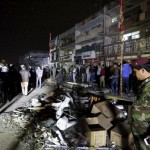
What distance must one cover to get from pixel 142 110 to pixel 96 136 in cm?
336

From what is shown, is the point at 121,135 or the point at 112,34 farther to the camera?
the point at 112,34

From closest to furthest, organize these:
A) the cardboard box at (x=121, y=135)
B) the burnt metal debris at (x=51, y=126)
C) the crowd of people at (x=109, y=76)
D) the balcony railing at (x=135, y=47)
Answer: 1. the cardboard box at (x=121, y=135)
2. the burnt metal debris at (x=51, y=126)
3. the crowd of people at (x=109, y=76)
4. the balcony railing at (x=135, y=47)

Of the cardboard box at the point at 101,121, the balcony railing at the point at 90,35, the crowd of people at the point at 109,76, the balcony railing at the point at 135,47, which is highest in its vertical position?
the balcony railing at the point at 90,35

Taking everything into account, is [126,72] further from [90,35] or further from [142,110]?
[90,35]

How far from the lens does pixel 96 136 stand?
6.85 m

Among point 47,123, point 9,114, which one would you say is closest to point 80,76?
point 9,114

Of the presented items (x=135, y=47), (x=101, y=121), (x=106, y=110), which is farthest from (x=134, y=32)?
(x=101, y=121)

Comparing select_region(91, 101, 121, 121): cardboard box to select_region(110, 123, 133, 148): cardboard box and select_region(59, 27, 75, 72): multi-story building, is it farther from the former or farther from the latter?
select_region(59, 27, 75, 72): multi-story building

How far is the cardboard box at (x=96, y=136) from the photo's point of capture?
680 centimetres

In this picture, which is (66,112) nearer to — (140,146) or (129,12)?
(140,146)

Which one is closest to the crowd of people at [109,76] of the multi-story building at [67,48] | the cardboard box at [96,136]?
the cardboard box at [96,136]

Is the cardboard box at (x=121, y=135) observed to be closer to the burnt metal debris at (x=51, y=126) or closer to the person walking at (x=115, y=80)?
the burnt metal debris at (x=51, y=126)

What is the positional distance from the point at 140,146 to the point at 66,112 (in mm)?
5741

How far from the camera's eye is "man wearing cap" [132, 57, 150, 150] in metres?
3.67
